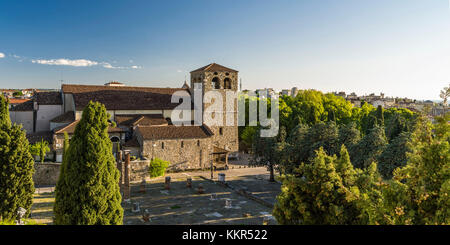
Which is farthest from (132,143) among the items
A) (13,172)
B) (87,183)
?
(87,183)

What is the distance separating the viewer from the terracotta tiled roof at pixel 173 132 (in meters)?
29.9

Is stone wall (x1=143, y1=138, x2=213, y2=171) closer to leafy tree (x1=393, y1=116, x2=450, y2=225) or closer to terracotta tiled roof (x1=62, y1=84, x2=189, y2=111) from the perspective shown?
terracotta tiled roof (x1=62, y1=84, x2=189, y2=111)

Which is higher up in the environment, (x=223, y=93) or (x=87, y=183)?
(x=223, y=93)

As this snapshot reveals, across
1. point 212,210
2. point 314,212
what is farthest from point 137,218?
point 314,212

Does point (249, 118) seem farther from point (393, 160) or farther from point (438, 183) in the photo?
point (438, 183)

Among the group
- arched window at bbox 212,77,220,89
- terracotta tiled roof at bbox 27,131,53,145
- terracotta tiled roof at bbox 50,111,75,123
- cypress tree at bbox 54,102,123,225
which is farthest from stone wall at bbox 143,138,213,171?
cypress tree at bbox 54,102,123,225

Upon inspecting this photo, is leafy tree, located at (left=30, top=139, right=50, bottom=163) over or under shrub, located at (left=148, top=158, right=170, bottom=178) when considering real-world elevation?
over

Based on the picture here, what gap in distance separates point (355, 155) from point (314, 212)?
12.2 meters

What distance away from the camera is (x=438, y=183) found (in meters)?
5.41

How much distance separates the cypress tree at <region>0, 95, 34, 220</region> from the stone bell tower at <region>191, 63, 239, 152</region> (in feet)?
73.4

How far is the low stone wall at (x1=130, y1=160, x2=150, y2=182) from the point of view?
27.4 m

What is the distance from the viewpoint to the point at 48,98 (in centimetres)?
3519

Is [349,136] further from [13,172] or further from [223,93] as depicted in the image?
[13,172]

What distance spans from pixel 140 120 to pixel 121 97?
440 centimetres
